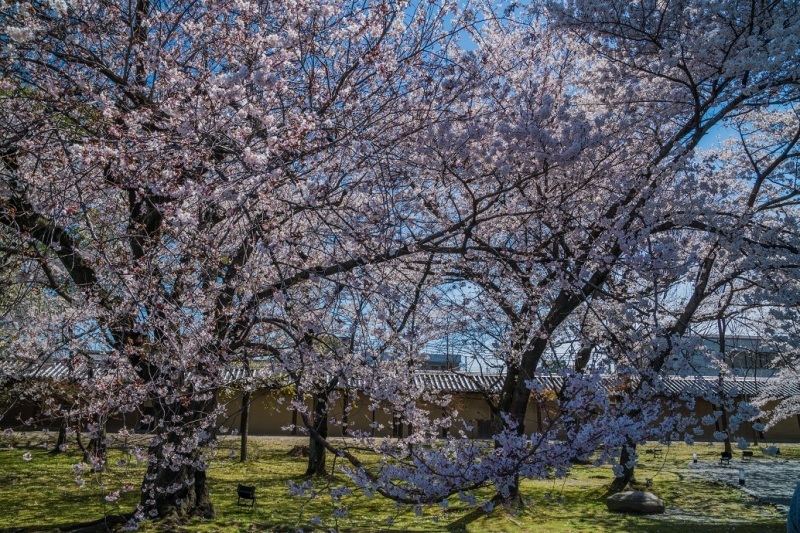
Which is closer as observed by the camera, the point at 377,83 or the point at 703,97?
the point at 377,83

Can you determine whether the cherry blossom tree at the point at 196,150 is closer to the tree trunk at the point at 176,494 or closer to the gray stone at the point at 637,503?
the tree trunk at the point at 176,494

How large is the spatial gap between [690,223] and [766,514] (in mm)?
7674

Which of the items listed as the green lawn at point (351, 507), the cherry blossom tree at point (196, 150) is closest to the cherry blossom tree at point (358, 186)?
the cherry blossom tree at point (196, 150)

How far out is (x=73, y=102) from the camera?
4.38 metres

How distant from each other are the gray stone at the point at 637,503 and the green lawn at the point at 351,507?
0.80 feet

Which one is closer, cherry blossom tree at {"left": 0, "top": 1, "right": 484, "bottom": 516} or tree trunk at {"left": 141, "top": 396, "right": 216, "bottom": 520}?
cherry blossom tree at {"left": 0, "top": 1, "right": 484, "bottom": 516}

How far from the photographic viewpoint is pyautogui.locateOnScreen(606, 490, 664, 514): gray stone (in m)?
10.8

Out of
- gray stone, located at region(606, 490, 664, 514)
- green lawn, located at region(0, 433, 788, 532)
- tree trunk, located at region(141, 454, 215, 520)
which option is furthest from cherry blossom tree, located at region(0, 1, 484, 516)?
gray stone, located at region(606, 490, 664, 514)

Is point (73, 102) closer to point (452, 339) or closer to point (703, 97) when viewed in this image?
point (703, 97)

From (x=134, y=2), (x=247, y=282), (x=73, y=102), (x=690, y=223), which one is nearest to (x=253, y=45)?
(x=73, y=102)

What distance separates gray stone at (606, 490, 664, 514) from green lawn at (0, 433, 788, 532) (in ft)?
0.80

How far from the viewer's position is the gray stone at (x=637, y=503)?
35.5ft

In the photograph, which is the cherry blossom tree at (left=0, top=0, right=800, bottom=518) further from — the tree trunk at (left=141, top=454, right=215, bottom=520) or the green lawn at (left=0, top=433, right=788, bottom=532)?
the green lawn at (left=0, top=433, right=788, bottom=532)

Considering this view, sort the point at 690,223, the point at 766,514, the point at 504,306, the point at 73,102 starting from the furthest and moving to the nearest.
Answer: the point at 766,514 → the point at 504,306 → the point at 690,223 → the point at 73,102
